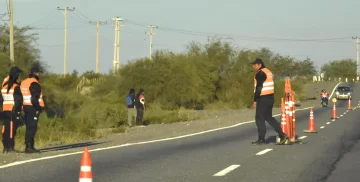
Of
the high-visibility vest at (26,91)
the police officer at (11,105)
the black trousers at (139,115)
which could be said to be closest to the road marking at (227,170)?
the high-visibility vest at (26,91)

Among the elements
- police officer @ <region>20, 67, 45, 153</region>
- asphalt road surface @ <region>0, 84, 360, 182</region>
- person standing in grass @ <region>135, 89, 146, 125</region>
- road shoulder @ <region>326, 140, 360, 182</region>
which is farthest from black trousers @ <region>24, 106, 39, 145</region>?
person standing in grass @ <region>135, 89, 146, 125</region>

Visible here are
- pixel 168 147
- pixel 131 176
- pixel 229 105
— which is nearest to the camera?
pixel 131 176

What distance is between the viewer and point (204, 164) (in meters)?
12.9

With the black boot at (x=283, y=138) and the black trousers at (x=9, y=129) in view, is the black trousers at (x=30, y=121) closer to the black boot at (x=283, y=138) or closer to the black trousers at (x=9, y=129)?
the black trousers at (x=9, y=129)

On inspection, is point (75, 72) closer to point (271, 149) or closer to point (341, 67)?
point (271, 149)

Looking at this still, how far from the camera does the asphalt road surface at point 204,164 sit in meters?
11.0

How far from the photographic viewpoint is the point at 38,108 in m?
15.1

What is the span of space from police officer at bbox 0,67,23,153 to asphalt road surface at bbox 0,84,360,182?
197 cm

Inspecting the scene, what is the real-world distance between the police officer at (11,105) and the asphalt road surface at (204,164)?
77.6 inches

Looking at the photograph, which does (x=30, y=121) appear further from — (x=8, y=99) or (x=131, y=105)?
(x=131, y=105)

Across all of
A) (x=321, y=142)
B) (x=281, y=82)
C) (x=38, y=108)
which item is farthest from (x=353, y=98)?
(x=38, y=108)

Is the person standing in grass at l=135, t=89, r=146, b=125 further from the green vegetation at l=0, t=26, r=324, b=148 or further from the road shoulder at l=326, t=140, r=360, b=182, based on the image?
the road shoulder at l=326, t=140, r=360, b=182

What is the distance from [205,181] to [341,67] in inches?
6911

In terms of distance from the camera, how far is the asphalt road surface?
432 inches
